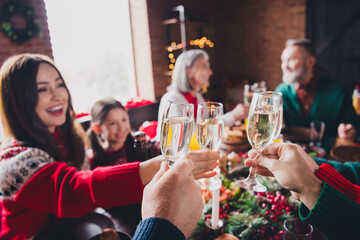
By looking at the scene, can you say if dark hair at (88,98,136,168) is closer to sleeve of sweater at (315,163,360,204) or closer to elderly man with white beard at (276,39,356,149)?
sleeve of sweater at (315,163,360,204)

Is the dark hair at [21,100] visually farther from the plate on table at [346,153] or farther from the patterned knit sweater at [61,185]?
the plate on table at [346,153]

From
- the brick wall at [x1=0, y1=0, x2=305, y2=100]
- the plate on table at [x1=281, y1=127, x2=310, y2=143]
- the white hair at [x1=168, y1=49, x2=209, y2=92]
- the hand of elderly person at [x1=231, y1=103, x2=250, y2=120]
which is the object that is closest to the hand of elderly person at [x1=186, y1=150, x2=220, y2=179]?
the plate on table at [x1=281, y1=127, x2=310, y2=143]

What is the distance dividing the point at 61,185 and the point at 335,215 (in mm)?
888

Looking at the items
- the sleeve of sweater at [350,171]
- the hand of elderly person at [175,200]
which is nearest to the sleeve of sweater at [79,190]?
the hand of elderly person at [175,200]

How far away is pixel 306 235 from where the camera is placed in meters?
0.65

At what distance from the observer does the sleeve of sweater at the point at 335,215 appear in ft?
2.14

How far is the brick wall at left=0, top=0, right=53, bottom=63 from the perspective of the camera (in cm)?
260

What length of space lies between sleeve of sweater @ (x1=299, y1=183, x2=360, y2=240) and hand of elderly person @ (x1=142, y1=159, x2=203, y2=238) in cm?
34

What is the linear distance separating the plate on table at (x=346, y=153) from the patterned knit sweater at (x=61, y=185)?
41.6 inches

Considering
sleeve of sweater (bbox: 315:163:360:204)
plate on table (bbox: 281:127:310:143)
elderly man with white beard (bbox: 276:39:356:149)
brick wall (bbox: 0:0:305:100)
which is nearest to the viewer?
sleeve of sweater (bbox: 315:163:360:204)

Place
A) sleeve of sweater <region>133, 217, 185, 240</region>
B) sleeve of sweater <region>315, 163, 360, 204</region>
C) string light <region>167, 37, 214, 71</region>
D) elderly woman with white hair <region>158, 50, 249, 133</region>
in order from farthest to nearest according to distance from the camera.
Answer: string light <region>167, 37, 214, 71</region> → elderly woman with white hair <region>158, 50, 249, 133</region> → sleeve of sweater <region>315, 163, 360, 204</region> → sleeve of sweater <region>133, 217, 185, 240</region>

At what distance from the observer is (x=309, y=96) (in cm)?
232

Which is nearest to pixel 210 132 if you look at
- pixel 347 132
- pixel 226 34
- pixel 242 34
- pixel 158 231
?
pixel 158 231

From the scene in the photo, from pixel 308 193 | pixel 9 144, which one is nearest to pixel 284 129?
pixel 308 193
